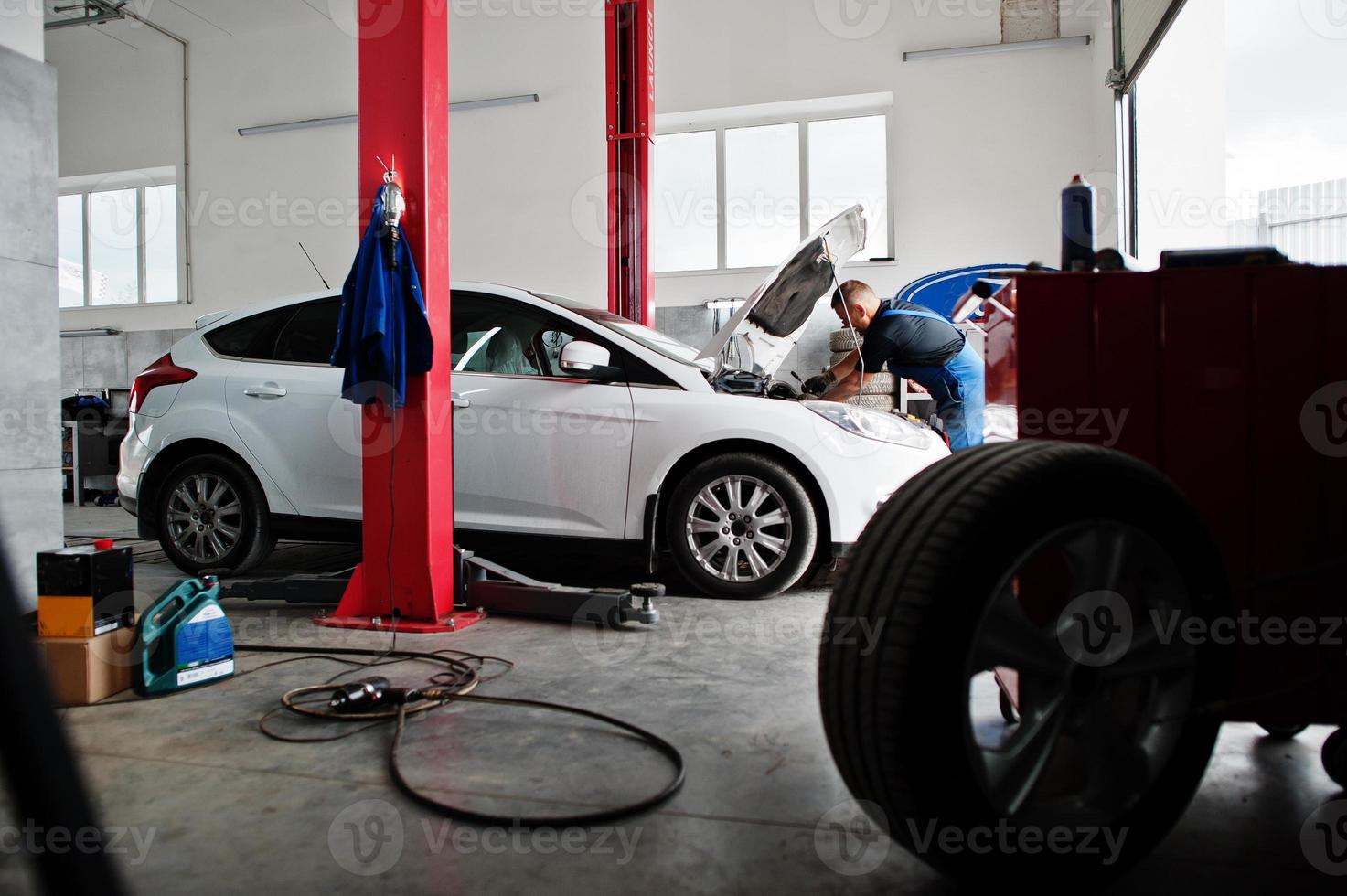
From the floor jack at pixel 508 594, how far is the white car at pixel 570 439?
1.10 ft

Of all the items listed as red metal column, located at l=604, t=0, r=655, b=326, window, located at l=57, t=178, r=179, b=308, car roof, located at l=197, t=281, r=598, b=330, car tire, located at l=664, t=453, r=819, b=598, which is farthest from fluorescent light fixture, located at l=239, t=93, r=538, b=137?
car tire, located at l=664, t=453, r=819, b=598

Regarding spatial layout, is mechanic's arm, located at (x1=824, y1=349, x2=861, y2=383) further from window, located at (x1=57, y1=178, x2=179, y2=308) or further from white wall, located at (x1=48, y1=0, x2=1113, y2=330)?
window, located at (x1=57, y1=178, x2=179, y2=308)

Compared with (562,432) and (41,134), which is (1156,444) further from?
(41,134)

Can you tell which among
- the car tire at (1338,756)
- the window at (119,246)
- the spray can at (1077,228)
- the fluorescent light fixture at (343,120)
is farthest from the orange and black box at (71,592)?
the window at (119,246)

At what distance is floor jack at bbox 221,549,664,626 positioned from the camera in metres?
3.22

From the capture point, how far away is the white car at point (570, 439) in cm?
364

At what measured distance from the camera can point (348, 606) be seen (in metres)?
3.35

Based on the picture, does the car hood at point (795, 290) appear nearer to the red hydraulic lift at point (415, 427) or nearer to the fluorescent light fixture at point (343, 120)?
the red hydraulic lift at point (415, 427)

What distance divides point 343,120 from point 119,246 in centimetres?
409

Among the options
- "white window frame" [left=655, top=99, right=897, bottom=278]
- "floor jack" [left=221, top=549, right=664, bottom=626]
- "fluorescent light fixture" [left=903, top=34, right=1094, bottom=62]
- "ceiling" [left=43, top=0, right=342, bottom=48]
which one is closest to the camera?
"floor jack" [left=221, top=549, right=664, bottom=626]

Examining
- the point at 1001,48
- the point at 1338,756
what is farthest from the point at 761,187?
the point at 1338,756

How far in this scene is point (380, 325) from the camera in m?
3.06

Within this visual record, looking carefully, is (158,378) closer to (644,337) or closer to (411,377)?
(411,377)

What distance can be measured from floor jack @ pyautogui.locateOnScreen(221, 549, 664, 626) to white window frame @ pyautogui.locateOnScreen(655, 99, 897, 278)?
6.24 m
